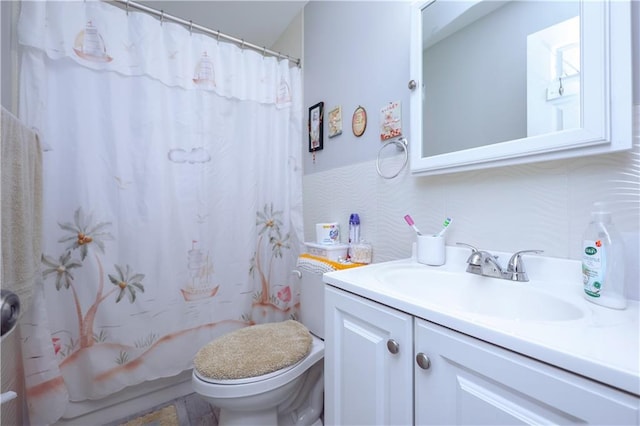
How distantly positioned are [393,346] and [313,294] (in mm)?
677

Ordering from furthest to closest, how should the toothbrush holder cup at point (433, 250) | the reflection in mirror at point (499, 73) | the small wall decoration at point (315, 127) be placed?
the small wall decoration at point (315, 127) < the toothbrush holder cup at point (433, 250) < the reflection in mirror at point (499, 73)

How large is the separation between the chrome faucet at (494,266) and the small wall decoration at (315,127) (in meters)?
1.03

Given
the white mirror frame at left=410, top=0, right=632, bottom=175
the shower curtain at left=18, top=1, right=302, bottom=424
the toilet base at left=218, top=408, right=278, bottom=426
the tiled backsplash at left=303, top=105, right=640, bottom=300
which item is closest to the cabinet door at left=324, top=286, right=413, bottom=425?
the toilet base at left=218, top=408, right=278, bottom=426

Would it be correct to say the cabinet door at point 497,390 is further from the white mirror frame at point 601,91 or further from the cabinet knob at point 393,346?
the white mirror frame at point 601,91

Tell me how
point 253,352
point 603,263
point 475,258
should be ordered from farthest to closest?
point 253,352 → point 475,258 → point 603,263

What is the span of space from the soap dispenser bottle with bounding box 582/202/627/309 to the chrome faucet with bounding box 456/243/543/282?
0.42 ft

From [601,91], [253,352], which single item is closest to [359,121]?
[601,91]

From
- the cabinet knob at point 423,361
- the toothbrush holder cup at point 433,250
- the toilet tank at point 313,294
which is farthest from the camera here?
the toilet tank at point 313,294

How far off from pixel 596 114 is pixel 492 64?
36 centimetres

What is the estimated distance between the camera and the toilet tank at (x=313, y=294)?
3.92ft

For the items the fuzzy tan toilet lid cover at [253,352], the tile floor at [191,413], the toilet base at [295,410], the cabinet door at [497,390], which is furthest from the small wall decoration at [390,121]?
the tile floor at [191,413]

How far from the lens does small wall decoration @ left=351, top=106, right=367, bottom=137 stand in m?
1.28

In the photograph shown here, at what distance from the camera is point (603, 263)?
559 mm

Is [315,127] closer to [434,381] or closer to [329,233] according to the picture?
[329,233]
